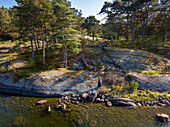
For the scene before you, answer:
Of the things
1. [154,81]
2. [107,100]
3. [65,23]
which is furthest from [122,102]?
[65,23]

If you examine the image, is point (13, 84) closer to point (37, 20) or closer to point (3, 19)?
point (37, 20)

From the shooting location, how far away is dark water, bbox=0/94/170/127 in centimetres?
830

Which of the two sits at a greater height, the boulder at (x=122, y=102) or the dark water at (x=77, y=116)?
the boulder at (x=122, y=102)

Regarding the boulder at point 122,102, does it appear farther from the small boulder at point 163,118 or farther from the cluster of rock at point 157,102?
the small boulder at point 163,118

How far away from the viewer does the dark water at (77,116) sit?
830 centimetres

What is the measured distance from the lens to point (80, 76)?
50.8 feet

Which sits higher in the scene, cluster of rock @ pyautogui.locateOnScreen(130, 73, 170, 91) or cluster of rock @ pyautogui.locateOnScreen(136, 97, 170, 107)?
cluster of rock @ pyautogui.locateOnScreen(130, 73, 170, 91)

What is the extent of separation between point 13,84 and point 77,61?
12.0 m

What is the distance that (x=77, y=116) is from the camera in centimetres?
927

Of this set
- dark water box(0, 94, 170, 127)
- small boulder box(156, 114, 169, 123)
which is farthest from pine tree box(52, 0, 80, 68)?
small boulder box(156, 114, 169, 123)

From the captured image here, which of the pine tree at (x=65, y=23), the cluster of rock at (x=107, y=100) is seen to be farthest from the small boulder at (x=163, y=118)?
the pine tree at (x=65, y=23)

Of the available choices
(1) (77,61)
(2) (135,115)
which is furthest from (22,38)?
(2) (135,115)

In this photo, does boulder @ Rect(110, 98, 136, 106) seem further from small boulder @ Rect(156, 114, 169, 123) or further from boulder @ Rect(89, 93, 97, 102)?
small boulder @ Rect(156, 114, 169, 123)

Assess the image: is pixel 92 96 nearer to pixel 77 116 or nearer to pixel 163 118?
pixel 77 116
